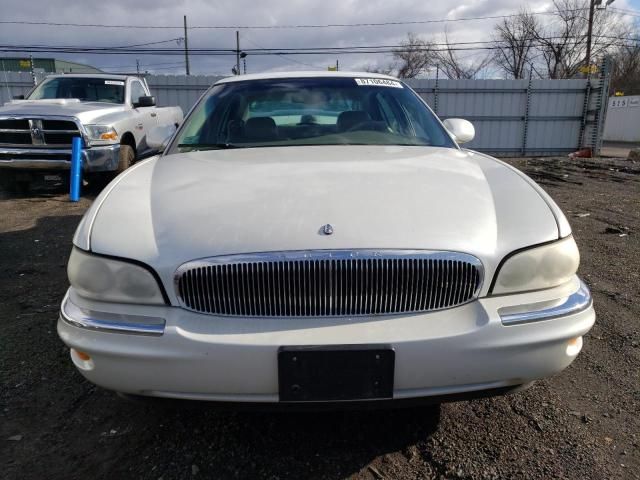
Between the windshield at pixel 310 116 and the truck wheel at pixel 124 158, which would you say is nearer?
the windshield at pixel 310 116

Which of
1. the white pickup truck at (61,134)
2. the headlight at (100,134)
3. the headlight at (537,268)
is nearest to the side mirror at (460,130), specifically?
the headlight at (537,268)

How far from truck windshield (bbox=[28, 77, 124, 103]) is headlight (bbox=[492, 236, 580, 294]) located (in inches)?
323

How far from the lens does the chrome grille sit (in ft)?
5.78

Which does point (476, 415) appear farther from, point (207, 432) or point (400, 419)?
point (207, 432)

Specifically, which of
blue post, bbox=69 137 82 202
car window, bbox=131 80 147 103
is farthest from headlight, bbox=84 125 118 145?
car window, bbox=131 80 147 103

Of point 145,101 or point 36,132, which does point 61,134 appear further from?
Result: point 145,101

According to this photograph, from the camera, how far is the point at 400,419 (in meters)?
2.31

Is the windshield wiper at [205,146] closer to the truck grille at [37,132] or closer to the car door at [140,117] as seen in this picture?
the truck grille at [37,132]

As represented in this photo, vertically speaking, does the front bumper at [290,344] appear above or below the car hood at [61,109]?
below

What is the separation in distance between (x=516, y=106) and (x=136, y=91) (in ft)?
38.8

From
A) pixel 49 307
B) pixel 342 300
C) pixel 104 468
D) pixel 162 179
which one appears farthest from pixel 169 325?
pixel 49 307

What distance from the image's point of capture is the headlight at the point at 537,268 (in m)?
1.84

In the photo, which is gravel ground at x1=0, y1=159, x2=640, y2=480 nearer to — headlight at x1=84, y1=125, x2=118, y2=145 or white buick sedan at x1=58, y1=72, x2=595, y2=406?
white buick sedan at x1=58, y1=72, x2=595, y2=406

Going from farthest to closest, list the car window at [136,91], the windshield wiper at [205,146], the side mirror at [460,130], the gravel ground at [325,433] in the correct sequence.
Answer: the car window at [136,91] < the side mirror at [460,130] < the windshield wiper at [205,146] < the gravel ground at [325,433]
